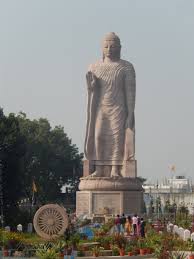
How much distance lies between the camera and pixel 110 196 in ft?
152

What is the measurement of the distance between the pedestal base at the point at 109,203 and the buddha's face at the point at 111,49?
9.23 m

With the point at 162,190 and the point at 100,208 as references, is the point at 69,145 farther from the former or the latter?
the point at 162,190

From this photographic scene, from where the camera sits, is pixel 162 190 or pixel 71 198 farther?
pixel 162 190

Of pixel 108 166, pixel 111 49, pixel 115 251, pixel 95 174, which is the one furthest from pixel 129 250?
pixel 111 49

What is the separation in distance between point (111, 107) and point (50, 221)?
23.2 metres

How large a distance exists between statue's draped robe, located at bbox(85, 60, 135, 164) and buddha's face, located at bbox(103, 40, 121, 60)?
2.18ft

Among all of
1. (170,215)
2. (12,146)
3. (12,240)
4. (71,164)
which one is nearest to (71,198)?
(71,164)

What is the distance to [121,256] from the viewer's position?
22312 mm

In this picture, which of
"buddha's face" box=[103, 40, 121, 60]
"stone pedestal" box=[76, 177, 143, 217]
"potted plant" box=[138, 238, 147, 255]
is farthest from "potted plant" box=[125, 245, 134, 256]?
"buddha's face" box=[103, 40, 121, 60]

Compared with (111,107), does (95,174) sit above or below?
below

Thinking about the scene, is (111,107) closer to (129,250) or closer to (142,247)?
(142,247)

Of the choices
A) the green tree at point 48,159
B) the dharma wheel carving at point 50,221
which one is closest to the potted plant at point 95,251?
the dharma wheel carving at point 50,221

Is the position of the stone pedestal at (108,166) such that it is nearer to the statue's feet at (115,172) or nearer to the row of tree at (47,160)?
the statue's feet at (115,172)

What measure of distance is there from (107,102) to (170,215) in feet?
28.2
